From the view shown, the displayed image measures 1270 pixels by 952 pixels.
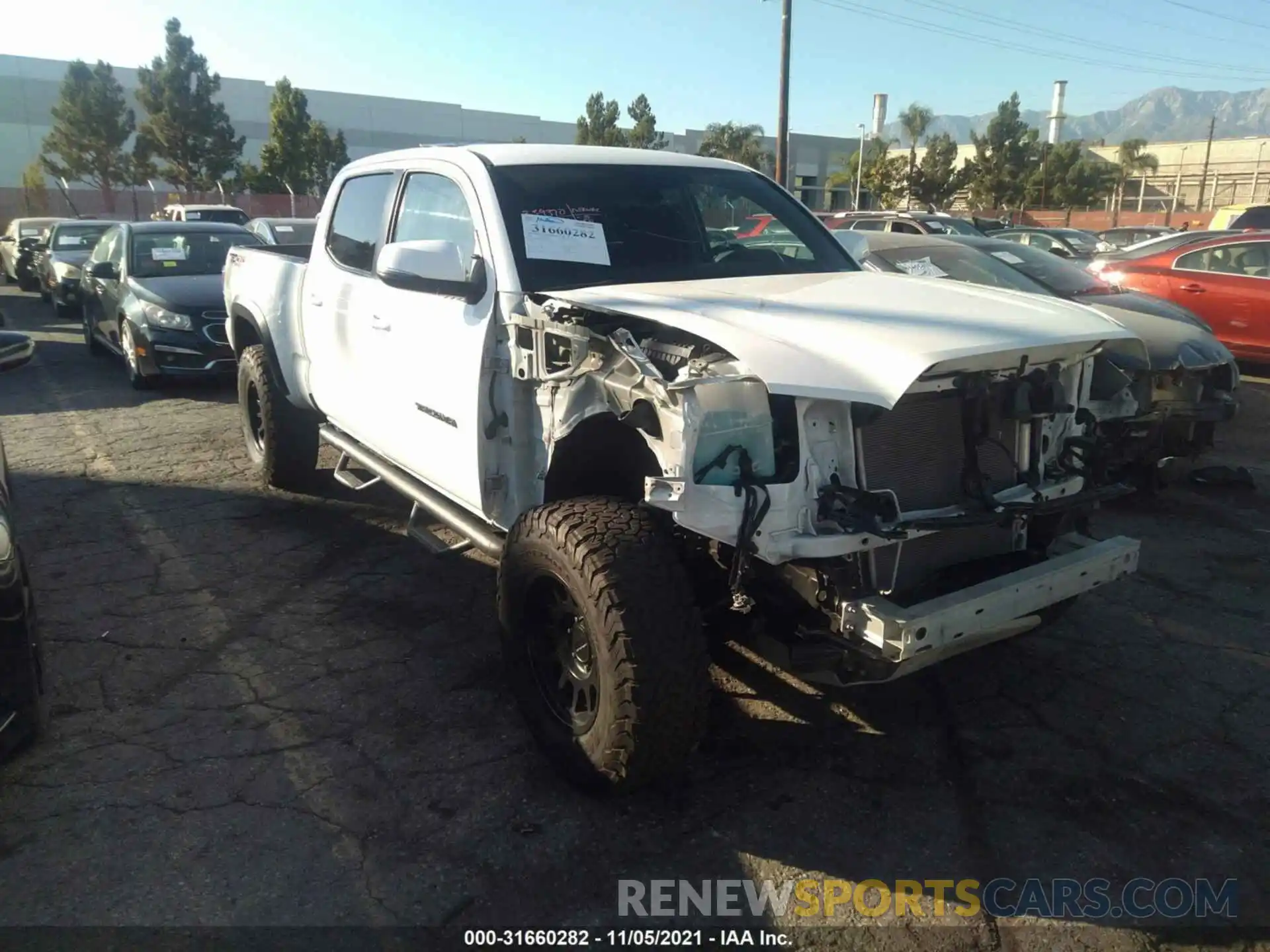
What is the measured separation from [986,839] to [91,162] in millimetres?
46147

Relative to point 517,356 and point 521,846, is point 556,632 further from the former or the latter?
point 517,356

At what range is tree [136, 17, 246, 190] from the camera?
127 ft

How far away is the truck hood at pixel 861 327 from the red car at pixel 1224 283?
24.5ft

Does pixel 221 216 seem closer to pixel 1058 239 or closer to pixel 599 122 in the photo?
pixel 1058 239

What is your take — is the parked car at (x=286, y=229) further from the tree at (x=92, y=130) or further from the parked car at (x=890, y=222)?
the tree at (x=92, y=130)

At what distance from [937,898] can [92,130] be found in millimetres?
45439

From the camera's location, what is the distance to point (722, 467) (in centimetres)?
273

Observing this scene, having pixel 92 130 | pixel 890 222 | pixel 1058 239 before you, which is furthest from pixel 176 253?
pixel 92 130

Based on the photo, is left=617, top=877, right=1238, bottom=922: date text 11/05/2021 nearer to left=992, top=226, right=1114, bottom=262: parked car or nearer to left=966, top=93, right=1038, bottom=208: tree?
left=992, top=226, right=1114, bottom=262: parked car

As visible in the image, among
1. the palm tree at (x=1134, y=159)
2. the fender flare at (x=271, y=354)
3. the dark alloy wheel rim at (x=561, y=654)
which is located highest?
the palm tree at (x=1134, y=159)

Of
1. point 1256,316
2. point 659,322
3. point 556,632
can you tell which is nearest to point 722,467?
point 659,322

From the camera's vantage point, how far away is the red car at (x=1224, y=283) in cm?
987

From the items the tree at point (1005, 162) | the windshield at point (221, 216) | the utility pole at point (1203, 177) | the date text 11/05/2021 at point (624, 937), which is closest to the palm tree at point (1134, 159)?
the utility pole at point (1203, 177)

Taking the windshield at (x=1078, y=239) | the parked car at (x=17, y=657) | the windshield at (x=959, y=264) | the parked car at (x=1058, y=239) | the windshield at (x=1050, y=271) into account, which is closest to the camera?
the parked car at (x=17, y=657)
